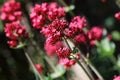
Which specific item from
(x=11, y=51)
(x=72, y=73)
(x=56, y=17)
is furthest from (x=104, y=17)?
(x=56, y=17)

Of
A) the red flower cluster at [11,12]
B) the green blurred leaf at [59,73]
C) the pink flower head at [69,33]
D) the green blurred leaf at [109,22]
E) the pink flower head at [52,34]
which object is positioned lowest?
the green blurred leaf at [109,22]

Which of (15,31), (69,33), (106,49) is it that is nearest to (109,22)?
(106,49)

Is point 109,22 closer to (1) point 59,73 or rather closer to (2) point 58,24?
(1) point 59,73

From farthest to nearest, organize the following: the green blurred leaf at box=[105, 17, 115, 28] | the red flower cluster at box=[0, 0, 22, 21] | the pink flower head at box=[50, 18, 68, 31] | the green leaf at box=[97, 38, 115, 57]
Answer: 1. the green blurred leaf at box=[105, 17, 115, 28]
2. the green leaf at box=[97, 38, 115, 57]
3. the red flower cluster at box=[0, 0, 22, 21]
4. the pink flower head at box=[50, 18, 68, 31]

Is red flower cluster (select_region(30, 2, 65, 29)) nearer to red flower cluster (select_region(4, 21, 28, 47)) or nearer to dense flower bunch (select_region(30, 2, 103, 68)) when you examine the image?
dense flower bunch (select_region(30, 2, 103, 68))

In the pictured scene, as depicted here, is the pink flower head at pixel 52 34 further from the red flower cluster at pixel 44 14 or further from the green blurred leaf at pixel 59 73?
the green blurred leaf at pixel 59 73

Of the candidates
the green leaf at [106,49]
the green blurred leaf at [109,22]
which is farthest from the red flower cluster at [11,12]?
the green blurred leaf at [109,22]

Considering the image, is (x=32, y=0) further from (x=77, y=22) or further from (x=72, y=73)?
(x=77, y=22)

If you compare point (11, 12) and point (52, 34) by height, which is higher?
point (11, 12)

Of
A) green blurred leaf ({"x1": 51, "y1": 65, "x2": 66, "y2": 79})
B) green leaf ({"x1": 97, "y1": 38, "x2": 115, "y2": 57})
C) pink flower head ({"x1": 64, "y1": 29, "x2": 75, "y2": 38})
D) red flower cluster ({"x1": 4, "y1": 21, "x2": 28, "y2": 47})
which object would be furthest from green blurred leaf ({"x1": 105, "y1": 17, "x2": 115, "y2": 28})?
pink flower head ({"x1": 64, "y1": 29, "x2": 75, "y2": 38})

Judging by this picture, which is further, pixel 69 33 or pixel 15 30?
pixel 15 30

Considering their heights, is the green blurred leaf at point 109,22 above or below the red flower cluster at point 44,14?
below

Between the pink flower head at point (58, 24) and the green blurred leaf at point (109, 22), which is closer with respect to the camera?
the pink flower head at point (58, 24)
